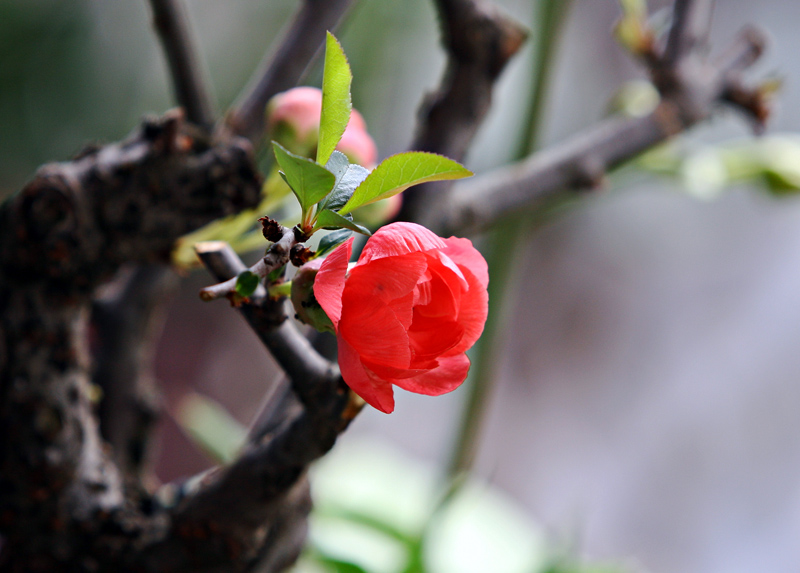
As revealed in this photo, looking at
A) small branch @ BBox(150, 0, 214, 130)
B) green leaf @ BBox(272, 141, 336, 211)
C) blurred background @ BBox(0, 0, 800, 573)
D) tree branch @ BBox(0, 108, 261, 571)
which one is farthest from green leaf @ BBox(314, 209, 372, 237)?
blurred background @ BBox(0, 0, 800, 573)

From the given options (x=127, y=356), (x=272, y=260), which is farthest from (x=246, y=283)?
(x=127, y=356)

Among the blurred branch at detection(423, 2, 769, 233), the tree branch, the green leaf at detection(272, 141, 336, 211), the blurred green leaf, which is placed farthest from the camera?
the blurred green leaf

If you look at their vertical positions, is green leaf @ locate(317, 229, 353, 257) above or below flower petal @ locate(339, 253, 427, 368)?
above

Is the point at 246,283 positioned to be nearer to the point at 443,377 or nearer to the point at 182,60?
the point at 443,377

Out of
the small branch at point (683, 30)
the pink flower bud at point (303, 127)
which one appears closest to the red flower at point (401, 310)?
the pink flower bud at point (303, 127)

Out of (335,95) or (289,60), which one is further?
(289,60)

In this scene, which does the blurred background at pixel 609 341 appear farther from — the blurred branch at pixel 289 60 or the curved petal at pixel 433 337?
the curved petal at pixel 433 337

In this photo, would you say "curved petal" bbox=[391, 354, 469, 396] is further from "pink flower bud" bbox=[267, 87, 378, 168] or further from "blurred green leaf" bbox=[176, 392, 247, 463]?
"blurred green leaf" bbox=[176, 392, 247, 463]
